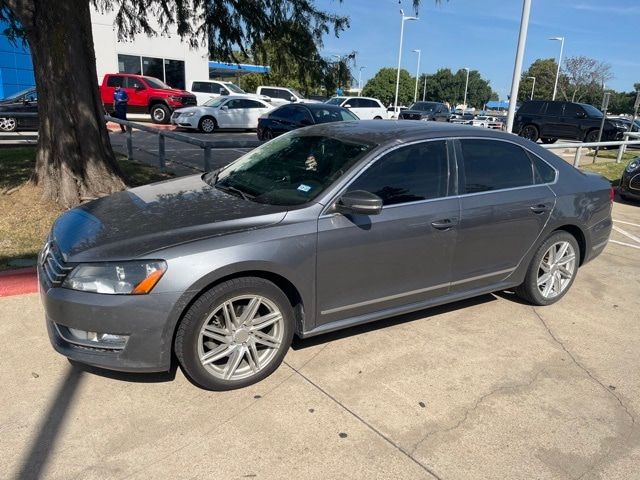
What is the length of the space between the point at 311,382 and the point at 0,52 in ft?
89.0

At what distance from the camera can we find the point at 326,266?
3395mm

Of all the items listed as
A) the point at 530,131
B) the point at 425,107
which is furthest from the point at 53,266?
the point at 425,107

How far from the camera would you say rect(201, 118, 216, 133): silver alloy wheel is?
19797 mm

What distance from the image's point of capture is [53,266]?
10.3 feet

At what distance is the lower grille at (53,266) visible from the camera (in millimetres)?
3004

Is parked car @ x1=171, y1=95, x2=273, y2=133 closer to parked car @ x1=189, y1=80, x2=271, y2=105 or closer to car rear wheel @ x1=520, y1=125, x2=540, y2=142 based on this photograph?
parked car @ x1=189, y1=80, x2=271, y2=105

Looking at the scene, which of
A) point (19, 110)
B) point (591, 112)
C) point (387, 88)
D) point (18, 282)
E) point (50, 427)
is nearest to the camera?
point (50, 427)

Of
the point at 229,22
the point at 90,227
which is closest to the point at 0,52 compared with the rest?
the point at 229,22

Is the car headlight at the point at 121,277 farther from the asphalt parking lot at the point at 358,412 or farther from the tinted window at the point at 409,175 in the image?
the tinted window at the point at 409,175

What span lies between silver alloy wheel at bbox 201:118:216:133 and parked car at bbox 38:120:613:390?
53.0 ft

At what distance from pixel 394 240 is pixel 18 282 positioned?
3298mm

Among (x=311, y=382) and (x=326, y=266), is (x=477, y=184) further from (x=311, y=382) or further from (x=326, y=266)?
(x=311, y=382)

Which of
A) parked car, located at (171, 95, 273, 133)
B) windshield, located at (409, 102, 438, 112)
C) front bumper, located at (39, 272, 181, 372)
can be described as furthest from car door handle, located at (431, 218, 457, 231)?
windshield, located at (409, 102, 438, 112)

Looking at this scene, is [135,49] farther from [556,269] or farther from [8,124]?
[556,269]
